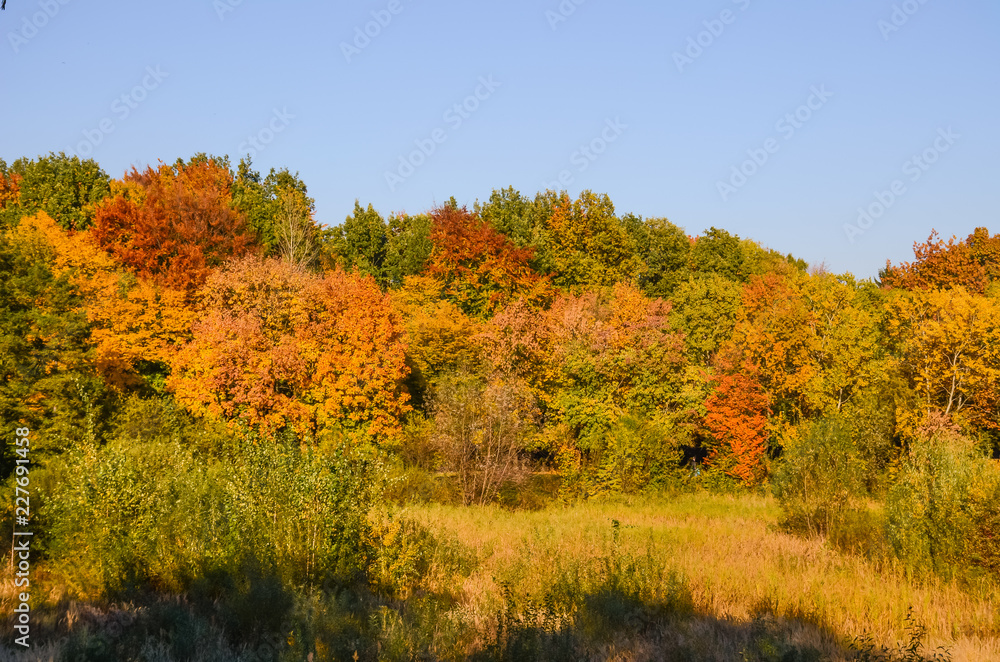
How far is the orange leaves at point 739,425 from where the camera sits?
1292 inches

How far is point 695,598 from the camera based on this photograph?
10969 mm

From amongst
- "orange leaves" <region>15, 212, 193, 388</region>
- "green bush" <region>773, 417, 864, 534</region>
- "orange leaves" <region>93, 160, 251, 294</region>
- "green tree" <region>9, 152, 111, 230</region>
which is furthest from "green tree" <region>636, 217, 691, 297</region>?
"green tree" <region>9, 152, 111, 230</region>

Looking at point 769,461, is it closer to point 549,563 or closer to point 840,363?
point 840,363

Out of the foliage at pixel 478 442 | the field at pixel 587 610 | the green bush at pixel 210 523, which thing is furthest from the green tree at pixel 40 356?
the foliage at pixel 478 442

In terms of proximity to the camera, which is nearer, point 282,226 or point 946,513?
point 946,513

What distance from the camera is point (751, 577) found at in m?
12.3

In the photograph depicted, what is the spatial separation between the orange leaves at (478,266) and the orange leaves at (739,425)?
1486 centimetres

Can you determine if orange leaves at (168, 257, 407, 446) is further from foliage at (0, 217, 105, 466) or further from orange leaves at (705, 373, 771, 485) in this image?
orange leaves at (705, 373, 771, 485)

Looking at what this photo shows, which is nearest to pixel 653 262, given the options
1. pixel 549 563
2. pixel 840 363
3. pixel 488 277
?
pixel 488 277

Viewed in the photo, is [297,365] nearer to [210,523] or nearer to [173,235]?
[210,523]

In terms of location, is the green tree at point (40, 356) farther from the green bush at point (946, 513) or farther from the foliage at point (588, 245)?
the foliage at point (588, 245)

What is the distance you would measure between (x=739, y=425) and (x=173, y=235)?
3327cm

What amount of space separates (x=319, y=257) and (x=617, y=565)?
4288 cm

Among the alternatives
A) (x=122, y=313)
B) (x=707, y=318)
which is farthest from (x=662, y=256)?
(x=122, y=313)
